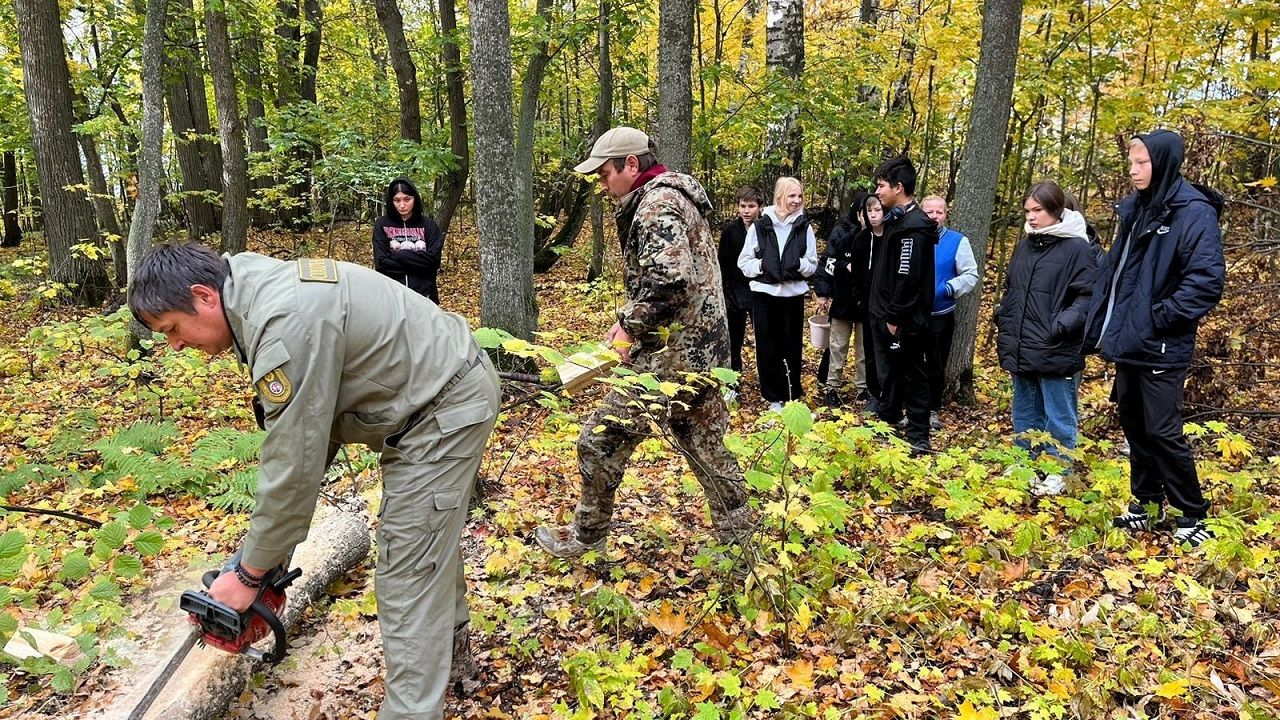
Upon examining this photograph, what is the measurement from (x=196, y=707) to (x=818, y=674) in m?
2.50

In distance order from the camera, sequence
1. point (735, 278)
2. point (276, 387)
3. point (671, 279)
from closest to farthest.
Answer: point (276, 387) → point (671, 279) → point (735, 278)

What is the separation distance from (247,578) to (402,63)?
36.7 feet

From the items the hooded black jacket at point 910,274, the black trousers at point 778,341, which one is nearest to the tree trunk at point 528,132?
the black trousers at point 778,341

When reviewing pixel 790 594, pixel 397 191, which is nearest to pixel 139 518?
pixel 790 594

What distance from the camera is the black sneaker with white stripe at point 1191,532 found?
398 cm

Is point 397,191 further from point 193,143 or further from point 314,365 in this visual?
point 193,143

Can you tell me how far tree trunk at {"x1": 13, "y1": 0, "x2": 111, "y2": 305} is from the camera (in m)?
9.19

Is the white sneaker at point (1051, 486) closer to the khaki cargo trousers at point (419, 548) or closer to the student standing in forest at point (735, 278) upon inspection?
the student standing in forest at point (735, 278)

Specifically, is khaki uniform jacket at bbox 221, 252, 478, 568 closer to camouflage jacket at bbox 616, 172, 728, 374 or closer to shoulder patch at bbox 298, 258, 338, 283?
shoulder patch at bbox 298, 258, 338, 283

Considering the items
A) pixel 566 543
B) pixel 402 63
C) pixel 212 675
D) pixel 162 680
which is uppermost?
pixel 402 63

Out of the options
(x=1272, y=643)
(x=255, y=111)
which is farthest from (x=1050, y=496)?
(x=255, y=111)

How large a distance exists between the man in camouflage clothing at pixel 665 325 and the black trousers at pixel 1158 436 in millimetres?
2362

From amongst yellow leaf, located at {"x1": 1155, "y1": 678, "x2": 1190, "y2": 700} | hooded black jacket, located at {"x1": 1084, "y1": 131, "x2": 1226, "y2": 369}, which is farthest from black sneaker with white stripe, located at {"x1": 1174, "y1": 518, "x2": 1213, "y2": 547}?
yellow leaf, located at {"x1": 1155, "y1": 678, "x2": 1190, "y2": 700}

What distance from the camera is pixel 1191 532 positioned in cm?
404
